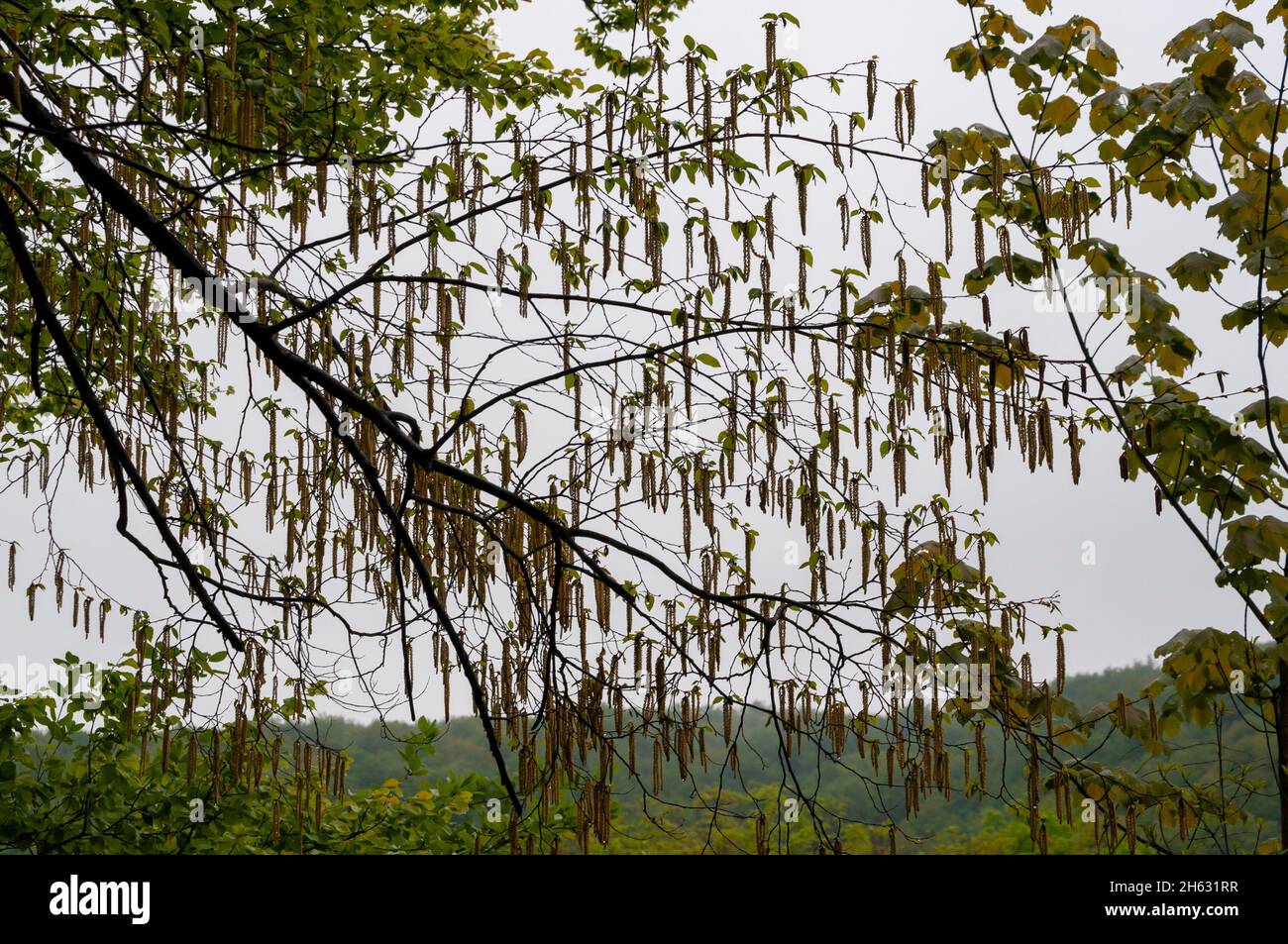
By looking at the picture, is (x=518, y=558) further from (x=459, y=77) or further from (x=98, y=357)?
(x=459, y=77)

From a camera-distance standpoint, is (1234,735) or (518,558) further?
(1234,735)

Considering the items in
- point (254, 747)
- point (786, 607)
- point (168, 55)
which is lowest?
point (254, 747)

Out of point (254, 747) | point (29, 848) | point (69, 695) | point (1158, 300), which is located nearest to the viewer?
point (254, 747)

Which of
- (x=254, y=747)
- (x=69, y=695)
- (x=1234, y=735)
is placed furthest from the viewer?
(x=1234, y=735)
